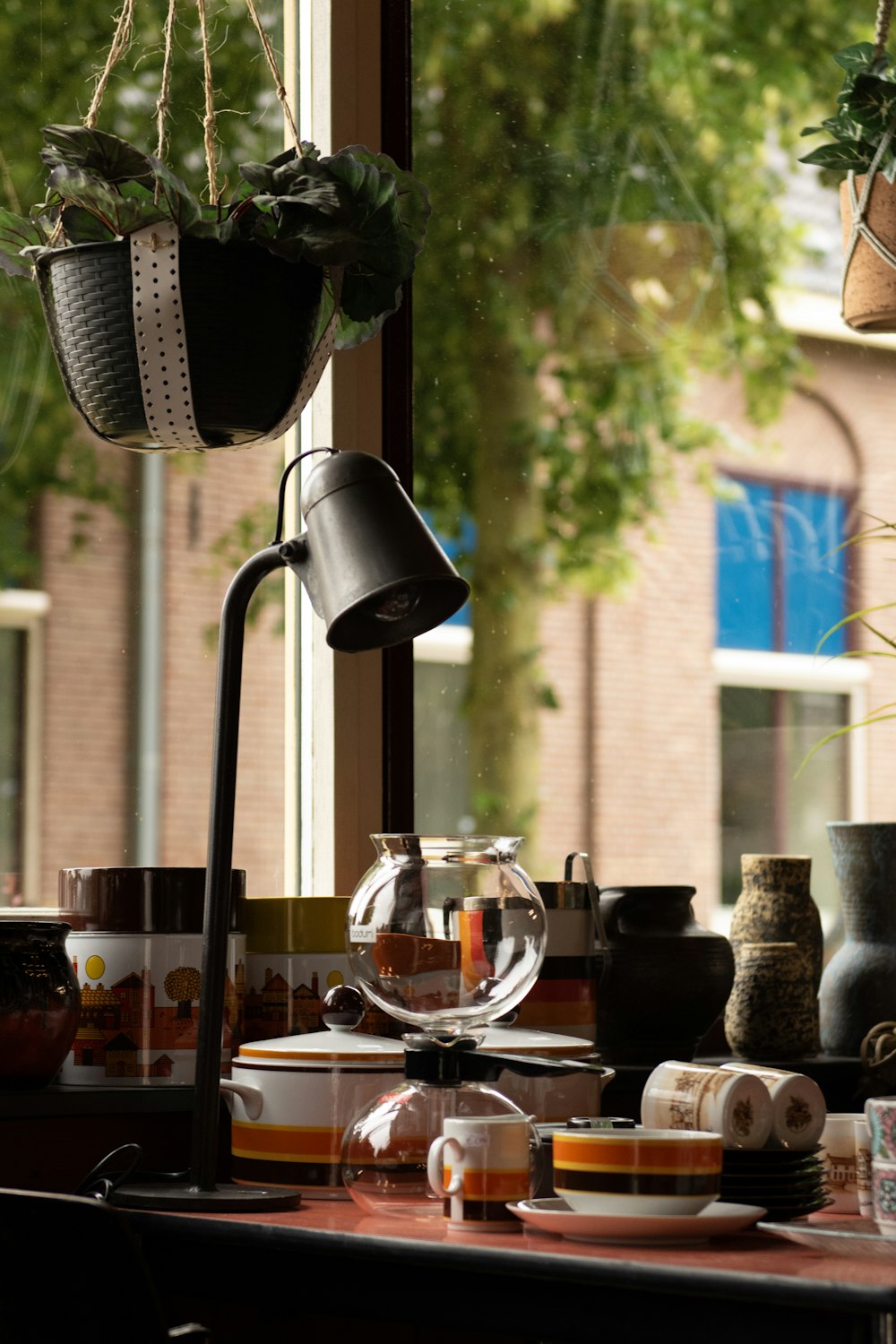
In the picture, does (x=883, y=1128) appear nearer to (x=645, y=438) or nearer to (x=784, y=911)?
(x=784, y=911)

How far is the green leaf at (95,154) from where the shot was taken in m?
1.58

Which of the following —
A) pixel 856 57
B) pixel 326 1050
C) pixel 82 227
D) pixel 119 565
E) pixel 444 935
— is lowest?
pixel 326 1050

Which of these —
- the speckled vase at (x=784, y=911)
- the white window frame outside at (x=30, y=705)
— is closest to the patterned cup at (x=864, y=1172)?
the speckled vase at (x=784, y=911)

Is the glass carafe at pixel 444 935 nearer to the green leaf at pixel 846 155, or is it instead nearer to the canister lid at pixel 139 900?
the canister lid at pixel 139 900

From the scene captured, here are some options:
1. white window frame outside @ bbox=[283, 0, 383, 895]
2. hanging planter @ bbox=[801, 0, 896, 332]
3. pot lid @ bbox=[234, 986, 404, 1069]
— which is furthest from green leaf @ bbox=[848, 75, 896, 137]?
pot lid @ bbox=[234, 986, 404, 1069]

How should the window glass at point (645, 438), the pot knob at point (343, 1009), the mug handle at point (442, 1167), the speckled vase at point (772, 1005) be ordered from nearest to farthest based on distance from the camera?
the mug handle at point (442, 1167) → the pot knob at point (343, 1009) → the speckled vase at point (772, 1005) → the window glass at point (645, 438)

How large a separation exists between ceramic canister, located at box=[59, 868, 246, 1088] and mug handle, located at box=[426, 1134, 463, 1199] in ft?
1.53

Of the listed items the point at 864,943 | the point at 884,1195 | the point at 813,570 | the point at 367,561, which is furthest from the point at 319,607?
the point at 813,570

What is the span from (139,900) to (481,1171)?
21.9 inches

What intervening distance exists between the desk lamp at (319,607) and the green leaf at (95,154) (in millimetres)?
305

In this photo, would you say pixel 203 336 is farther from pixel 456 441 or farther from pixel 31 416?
pixel 456 441

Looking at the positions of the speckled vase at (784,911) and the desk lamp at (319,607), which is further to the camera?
the speckled vase at (784,911)

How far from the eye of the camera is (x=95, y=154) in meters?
Result: 1.59

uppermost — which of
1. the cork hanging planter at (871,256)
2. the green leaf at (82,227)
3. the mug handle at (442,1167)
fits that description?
the cork hanging planter at (871,256)
